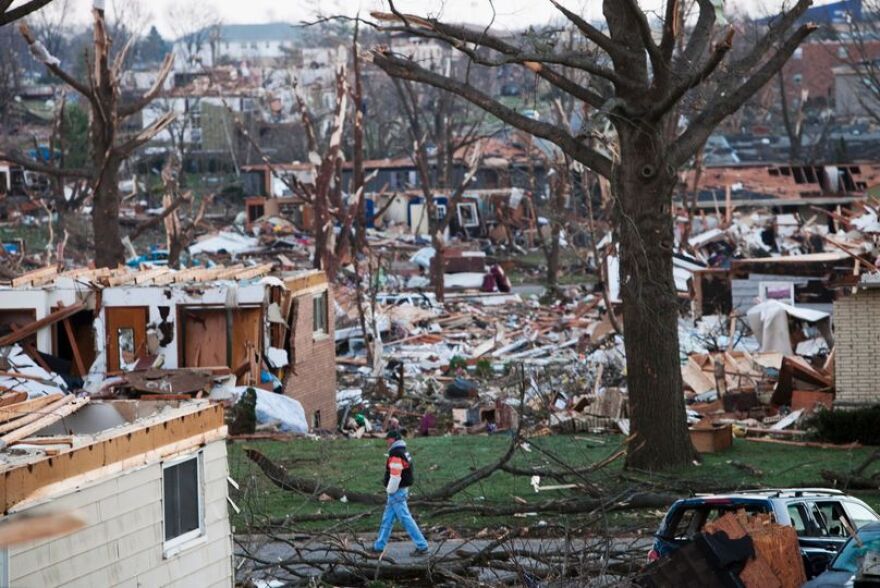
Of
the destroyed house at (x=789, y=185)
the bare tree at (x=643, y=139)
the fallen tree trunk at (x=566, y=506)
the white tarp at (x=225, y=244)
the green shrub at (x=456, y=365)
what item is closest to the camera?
the fallen tree trunk at (x=566, y=506)

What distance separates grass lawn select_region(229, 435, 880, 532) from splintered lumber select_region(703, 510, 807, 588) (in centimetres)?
398

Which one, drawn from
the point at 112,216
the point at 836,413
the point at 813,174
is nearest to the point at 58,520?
the point at 836,413

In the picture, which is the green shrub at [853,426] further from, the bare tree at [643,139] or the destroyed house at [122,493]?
the destroyed house at [122,493]

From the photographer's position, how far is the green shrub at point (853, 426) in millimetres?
22094

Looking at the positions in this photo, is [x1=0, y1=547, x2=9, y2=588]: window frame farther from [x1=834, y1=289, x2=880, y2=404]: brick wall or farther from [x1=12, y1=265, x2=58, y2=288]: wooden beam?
[x1=12, y1=265, x2=58, y2=288]: wooden beam

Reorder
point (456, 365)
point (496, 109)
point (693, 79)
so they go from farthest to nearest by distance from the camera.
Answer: point (456, 365), point (496, 109), point (693, 79)

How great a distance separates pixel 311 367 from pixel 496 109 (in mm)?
9890

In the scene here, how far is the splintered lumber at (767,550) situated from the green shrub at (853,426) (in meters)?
10.4

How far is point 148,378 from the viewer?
24312mm

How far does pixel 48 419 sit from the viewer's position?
11.9 meters

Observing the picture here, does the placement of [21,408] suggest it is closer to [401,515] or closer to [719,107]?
[401,515]

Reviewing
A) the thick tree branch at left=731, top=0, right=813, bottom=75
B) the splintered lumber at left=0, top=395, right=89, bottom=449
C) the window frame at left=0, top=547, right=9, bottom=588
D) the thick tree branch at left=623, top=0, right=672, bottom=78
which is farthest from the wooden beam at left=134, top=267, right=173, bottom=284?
the window frame at left=0, top=547, right=9, bottom=588

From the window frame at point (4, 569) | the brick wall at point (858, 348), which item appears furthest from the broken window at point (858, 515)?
the brick wall at point (858, 348)

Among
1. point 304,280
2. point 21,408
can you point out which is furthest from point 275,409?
point 21,408
